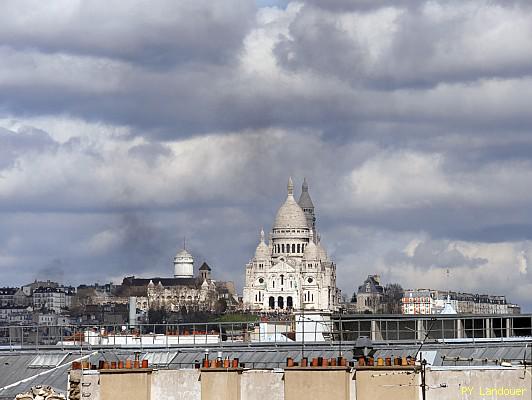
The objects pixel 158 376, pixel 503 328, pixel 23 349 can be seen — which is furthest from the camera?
pixel 23 349

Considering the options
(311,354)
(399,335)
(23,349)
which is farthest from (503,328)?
(23,349)

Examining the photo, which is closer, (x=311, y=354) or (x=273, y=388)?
(x=273, y=388)

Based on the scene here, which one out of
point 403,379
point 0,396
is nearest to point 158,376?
point 403,379

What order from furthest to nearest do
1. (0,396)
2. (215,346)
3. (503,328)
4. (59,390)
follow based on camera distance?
(503,328) → (215,346) → (0,396) → (59,390)

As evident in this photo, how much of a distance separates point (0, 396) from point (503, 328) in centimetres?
1881

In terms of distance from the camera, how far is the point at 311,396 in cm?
3847

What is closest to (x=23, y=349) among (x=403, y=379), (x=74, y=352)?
(x=74, y=352)

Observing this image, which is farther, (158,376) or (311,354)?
(311,354)

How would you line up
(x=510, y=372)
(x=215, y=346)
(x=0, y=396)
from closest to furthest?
1. (x=510, y=372)
2. (x=0, y=396)
3. (x=215, y=346)

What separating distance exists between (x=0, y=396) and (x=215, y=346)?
8.57 metres

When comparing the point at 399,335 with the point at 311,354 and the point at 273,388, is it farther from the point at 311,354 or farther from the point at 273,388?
the point at 273,388

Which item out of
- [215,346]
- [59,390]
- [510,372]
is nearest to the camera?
[510,372]

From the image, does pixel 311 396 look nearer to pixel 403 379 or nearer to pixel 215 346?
pixel 403 379

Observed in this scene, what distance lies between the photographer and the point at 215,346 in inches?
2261
